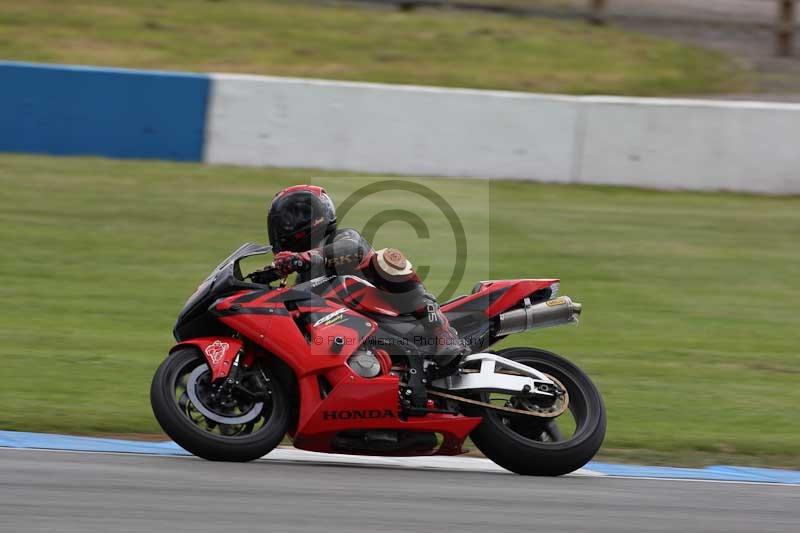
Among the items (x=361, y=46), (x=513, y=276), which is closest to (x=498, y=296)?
(x=513, y=276)

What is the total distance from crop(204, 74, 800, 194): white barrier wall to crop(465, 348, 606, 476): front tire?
871 cm

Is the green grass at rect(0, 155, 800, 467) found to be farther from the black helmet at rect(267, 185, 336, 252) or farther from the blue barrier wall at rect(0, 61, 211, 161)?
the black helmet at rect(267, 185, 336, 252)

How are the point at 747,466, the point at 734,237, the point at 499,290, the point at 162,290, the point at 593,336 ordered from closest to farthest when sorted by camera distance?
the point at 499,290 → the point at 747,466 → the point at 593,336 → the point at 162,290 → the point at 734,237

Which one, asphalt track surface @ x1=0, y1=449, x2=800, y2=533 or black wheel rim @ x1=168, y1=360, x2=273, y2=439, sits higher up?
black wheel rim @ x1=168, y1=360, x2=273, y2=439

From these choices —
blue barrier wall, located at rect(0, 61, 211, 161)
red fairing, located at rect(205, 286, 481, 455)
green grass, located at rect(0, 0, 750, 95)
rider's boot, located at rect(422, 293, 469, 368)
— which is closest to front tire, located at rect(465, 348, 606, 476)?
red fairing, located at rect(205, 286, 481, 455)

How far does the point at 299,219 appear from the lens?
6.05m

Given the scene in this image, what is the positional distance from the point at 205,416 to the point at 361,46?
16016 mm

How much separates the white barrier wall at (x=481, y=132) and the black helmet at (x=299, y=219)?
8689 mm

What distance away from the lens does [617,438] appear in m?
7.18

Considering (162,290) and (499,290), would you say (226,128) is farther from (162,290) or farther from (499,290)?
(499,290)

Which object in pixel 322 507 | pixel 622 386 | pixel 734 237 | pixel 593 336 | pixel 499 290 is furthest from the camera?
pixel 734 237

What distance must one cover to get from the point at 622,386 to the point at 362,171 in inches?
272

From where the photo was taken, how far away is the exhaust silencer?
6.31m

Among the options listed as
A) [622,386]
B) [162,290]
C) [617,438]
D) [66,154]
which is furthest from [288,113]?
[617,438]
